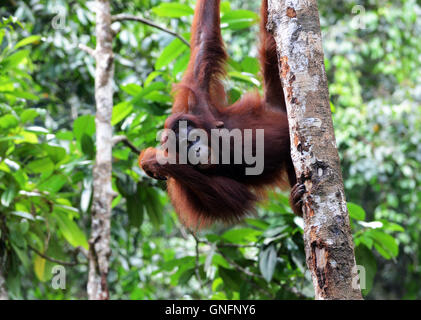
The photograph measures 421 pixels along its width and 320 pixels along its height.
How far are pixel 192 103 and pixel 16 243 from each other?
59.6 inches

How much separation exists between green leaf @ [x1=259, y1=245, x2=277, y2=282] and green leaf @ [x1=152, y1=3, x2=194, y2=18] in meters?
1.76

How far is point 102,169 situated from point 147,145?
1.88 feet

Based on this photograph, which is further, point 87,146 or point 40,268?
point 40,268

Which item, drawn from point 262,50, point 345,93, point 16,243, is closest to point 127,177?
point 16,243

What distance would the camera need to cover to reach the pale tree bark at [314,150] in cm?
164

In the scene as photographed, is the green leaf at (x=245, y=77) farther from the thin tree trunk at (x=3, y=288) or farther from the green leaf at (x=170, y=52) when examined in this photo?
the thin tree trunk at (x=3, y=288)

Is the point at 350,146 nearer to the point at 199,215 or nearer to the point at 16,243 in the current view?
the point at 199,215

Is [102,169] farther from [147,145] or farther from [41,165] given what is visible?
[41,165]

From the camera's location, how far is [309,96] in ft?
5.99

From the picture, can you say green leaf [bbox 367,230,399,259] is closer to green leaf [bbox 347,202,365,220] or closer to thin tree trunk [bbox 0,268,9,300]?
green leaf [bbox 347,202,365,220]

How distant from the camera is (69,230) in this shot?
3504 millimetres

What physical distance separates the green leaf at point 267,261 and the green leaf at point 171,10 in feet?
5.76

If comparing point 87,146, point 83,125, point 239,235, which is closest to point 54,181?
point 87,146

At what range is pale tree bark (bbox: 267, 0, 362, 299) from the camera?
164 cm
